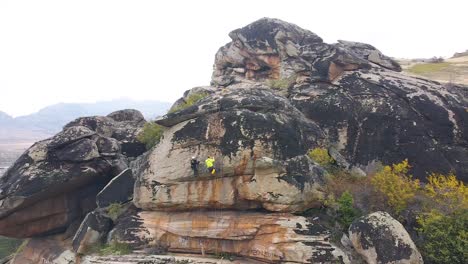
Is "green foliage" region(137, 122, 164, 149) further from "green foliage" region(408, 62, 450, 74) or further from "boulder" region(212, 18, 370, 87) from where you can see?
"green foliage" region(408, 62, 450, 74)

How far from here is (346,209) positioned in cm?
2145

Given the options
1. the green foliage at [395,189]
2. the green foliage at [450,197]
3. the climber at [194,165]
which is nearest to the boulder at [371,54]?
the green foliage at [395,189]

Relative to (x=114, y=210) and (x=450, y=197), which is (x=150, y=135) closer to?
(x=114, y=210)

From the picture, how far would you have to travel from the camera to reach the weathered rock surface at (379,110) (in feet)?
87.1

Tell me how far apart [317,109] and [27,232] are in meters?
24.1

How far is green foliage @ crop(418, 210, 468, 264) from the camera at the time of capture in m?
18.5

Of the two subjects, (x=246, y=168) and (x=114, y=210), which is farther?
(x=114, y=210)

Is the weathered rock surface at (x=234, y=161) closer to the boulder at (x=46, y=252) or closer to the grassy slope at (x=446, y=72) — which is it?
the boulder at (x=46, y=252)

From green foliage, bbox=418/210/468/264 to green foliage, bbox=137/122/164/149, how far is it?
68.6 feet

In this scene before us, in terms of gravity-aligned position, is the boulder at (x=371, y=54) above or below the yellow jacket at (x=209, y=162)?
above

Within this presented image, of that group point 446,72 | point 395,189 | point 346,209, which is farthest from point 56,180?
point 446,72

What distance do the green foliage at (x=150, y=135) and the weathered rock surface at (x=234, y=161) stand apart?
7.47 metres

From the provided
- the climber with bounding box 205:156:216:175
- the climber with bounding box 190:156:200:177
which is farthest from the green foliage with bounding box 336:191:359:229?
the climber with bounding box 190:156:200:177

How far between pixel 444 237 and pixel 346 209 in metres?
4.90
